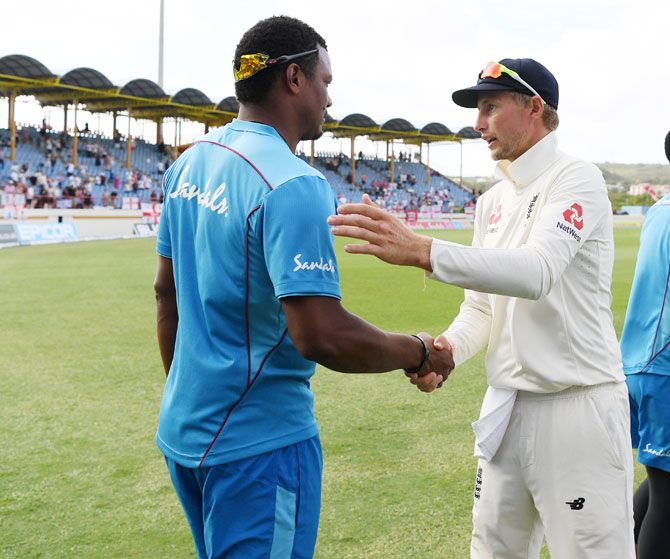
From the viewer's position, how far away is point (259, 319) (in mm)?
2219

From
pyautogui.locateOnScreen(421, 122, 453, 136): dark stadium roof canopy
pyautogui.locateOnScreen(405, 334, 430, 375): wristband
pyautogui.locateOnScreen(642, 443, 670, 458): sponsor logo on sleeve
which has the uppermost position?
pyautogui.locateOnScreen(421, 122, 453, 136): dark stadium roof canopy

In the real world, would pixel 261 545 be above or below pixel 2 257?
above

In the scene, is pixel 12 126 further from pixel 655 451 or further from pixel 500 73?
pixel 655 451

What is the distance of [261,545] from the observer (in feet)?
7.27

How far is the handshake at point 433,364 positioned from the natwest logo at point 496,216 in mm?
542

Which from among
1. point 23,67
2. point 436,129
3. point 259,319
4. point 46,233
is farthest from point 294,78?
point 436,129

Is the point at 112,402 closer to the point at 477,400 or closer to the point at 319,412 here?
the point at 319,412

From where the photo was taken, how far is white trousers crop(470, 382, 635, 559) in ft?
9.07

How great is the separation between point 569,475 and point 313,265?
1.42m

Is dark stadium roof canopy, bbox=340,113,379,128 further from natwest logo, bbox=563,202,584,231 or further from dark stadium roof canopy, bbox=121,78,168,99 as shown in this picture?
natwest logo, bbox=563,202,584,231

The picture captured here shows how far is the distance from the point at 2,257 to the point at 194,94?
88.4 ft

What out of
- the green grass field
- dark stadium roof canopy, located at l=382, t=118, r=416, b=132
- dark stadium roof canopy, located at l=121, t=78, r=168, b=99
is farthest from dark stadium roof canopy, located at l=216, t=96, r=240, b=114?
the green grass field

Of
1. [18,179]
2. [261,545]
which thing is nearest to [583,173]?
[261,545]

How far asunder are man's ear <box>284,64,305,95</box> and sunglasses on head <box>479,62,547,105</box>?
3.22 feet
